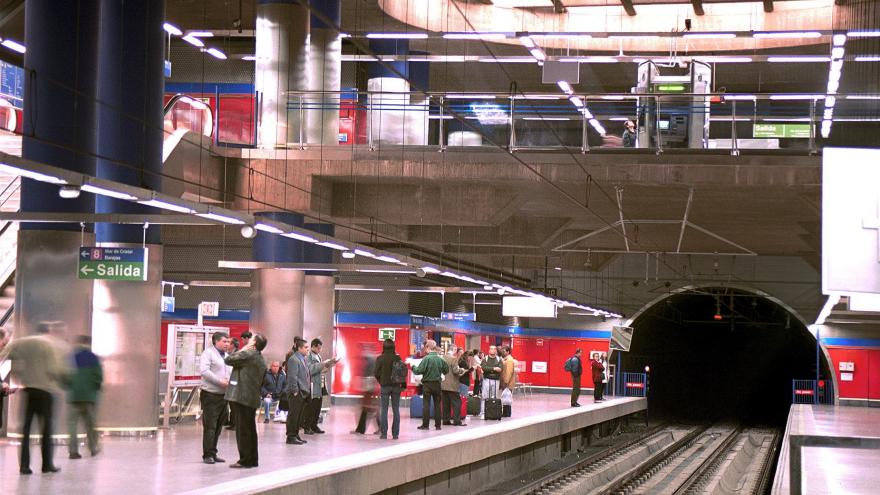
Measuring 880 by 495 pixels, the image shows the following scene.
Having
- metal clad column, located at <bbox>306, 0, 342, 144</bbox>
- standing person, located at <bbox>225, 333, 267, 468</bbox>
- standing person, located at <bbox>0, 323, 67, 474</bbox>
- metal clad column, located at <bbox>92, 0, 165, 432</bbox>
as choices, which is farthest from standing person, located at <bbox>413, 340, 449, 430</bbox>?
standing person, located at <bbox>0, 323, 67, 474</bbox>

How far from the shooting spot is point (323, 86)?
24.4 meters

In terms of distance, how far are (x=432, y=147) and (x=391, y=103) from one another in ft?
5.40

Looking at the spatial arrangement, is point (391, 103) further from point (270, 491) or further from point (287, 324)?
point (270, 491)

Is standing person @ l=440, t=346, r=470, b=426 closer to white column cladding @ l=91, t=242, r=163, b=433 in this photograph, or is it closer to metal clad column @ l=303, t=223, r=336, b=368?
metal clad column @ l=303, t=223, r=336, b=368

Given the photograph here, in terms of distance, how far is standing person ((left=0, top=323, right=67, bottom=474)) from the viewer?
13305 mm

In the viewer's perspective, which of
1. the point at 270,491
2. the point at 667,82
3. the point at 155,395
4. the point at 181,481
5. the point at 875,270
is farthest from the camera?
the point at 667,82

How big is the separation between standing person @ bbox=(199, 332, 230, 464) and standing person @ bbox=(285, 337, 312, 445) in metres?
2.90

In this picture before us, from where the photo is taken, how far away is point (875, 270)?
8.52 meters

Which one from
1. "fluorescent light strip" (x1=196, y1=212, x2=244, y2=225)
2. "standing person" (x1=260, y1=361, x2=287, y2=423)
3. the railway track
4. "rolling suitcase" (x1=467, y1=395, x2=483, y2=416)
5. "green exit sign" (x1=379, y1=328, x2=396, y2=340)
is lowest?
the railway track

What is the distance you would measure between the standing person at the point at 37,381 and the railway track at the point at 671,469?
30.5 feet

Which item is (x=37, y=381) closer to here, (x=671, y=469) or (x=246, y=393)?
(x=246, y=393)

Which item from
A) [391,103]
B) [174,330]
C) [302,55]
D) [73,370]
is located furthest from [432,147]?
[73,370]

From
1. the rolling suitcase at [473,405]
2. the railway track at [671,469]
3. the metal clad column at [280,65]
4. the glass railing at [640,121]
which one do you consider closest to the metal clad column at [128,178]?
the glass railing at [640,121]

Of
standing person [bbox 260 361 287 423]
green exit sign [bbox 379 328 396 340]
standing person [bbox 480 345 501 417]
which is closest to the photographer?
standing person [bbox 260 361 287 423]
